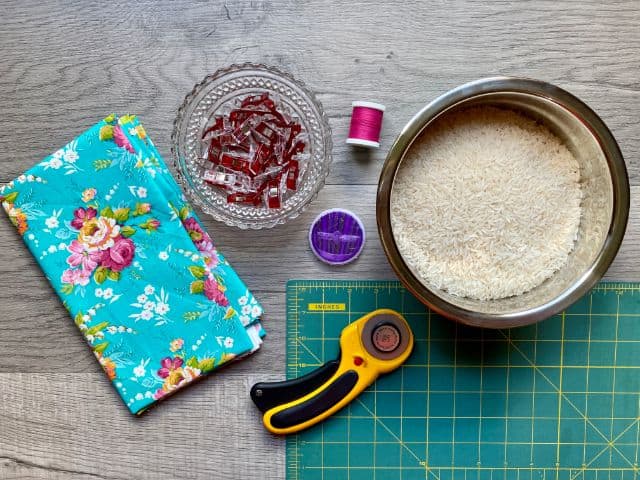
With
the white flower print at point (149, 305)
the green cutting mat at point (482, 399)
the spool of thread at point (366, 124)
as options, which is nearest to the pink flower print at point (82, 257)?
the white flower print at point (149, 305)

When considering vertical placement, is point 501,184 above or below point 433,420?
above

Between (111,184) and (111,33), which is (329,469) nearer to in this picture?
(111,184)

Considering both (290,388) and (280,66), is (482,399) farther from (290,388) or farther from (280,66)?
(280,66)

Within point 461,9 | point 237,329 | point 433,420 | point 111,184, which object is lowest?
point 433,420

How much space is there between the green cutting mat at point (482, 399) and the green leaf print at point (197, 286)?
0.52ft

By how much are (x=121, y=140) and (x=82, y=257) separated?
219mm

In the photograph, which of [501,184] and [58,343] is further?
[58,343]

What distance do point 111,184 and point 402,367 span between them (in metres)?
0.62

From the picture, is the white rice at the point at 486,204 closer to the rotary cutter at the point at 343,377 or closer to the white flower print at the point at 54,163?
the rotary cutter at the point at 343,377

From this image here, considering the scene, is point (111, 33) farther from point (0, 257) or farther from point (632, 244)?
point (632, 244)

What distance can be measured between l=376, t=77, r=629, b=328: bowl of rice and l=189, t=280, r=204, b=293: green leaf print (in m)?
0.36

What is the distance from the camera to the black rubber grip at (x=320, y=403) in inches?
45.8

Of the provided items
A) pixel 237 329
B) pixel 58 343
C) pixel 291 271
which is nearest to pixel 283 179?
pixel 291 271

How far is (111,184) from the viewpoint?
1.13 m
